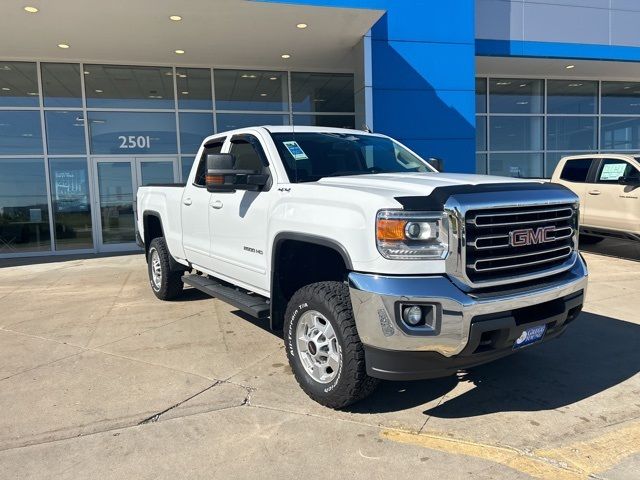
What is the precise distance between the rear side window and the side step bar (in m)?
8.60

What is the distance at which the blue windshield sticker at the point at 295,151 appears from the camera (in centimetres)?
443

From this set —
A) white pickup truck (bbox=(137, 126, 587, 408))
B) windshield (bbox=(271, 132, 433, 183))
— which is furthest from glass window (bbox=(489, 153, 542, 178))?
white pickup truck (bbox=(137, 126, 587, 408))

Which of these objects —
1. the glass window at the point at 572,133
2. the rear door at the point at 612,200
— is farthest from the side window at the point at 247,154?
the glass window at the point at 572,133

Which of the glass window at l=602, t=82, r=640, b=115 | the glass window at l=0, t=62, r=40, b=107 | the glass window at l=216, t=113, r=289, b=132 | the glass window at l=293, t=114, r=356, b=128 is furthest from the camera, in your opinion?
the glass window at l=602, t=82, r=640, b=115

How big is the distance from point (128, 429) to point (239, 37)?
9.50m

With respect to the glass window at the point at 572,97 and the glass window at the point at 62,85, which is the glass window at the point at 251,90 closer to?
the glass window at the point at 62,85

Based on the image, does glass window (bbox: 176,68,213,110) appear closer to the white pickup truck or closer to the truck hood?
the white pickup truck

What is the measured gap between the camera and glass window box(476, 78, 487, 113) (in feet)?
53.6

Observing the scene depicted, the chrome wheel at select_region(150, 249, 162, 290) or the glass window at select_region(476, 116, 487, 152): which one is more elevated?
the glass window at select_region(476, 116, 487, 152)

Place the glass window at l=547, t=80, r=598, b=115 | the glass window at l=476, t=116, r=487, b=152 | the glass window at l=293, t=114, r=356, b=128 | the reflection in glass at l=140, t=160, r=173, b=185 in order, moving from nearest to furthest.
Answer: the reflection in glass at l=140, t=160, r=173, b=185 < the glass window at l=293, t=114, r=356, b=128 < the glass window at l=476, t=116, r=487, b=152 < the glass window at l=547, t=80, r=598, b=115

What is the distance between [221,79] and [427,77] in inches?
218

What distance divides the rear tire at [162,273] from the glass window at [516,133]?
12.8 metres

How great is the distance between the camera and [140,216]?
7.59 meters

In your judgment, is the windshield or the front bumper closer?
the front bumper
